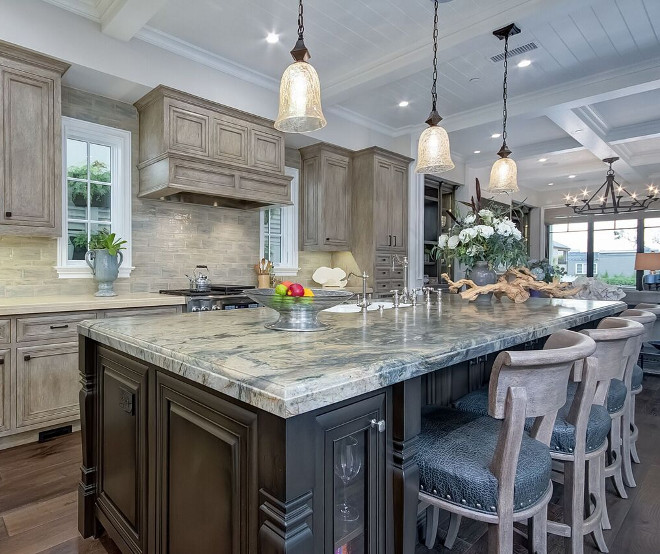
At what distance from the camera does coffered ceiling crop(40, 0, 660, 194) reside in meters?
3.15

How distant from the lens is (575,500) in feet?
4.73

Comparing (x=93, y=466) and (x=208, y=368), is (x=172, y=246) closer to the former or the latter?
(x=93, y=466)

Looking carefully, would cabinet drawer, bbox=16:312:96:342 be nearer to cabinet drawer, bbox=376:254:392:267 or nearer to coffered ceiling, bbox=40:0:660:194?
coffered ceiling, bbox=40:0:660:194

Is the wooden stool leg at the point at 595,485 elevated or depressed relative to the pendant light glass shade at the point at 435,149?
depressed

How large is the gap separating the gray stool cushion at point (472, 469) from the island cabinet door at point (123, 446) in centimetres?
92

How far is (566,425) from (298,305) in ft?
3.35

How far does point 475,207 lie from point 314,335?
1.87 meters

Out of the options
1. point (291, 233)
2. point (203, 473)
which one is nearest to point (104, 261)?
point (291, 233)

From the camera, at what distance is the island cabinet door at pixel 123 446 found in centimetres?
140

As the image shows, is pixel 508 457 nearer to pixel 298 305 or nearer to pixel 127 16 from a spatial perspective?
pixel 298 305

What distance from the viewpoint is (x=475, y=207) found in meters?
2.81

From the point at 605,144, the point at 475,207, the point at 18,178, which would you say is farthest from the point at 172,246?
the point at 605,144

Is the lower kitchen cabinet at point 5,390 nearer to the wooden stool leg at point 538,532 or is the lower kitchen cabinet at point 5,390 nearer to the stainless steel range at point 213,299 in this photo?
the stainless steel range at point 213,299

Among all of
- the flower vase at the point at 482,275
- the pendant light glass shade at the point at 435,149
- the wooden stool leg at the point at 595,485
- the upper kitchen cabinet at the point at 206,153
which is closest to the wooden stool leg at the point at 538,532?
the wooden stool leg at the point at 595,485
